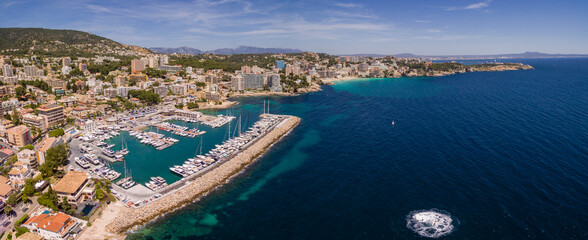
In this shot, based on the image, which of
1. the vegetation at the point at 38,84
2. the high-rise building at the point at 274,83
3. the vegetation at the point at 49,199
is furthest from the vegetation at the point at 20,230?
the high-rise building at the point at 274,83

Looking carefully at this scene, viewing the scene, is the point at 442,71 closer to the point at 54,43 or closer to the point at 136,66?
the point at 136,66

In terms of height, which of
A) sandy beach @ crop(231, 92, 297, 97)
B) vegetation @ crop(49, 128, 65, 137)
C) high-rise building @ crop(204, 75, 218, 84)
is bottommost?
vegetation @ crop(49, 128, 65, 137)

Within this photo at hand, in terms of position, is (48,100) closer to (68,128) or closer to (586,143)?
(68,128)

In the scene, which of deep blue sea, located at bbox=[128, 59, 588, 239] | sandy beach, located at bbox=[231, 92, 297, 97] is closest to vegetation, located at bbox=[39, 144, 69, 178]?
deep blue sea, located at bbox=[128, 59, 588, 239]

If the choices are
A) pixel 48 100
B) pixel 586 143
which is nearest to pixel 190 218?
pixel 586 143

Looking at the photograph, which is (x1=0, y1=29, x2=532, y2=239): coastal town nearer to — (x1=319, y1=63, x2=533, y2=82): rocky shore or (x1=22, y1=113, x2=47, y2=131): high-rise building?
(x1=22, y1=113, x2=47, y2=131): high-rise building

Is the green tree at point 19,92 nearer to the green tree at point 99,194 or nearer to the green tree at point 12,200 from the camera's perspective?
the green tree at point 12,200
